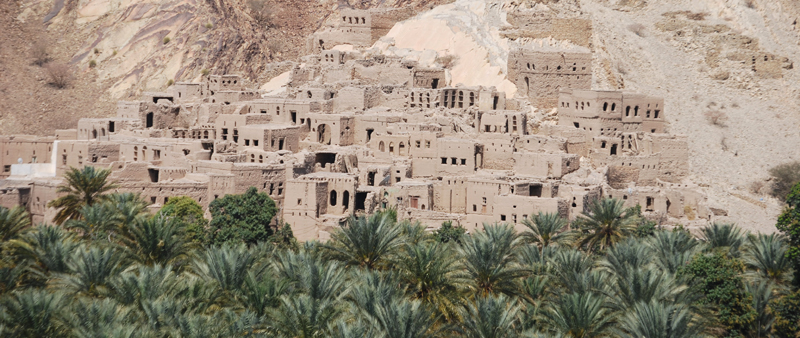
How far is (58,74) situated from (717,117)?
144ft

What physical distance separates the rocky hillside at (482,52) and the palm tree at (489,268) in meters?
22.9

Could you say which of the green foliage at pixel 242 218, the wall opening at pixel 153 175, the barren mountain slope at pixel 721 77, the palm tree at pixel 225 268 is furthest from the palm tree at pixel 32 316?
the barren mountain slope at pixel 721 77

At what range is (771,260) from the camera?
123 feet

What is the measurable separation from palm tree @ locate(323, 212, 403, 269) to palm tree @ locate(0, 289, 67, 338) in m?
9.62

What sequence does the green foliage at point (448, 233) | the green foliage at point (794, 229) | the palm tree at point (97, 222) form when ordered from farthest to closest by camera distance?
the green foliage at point (448, 233)
the palm tree at point (97, 222)
the green foliage at point (794, 229)

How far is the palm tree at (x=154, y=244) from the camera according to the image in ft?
128

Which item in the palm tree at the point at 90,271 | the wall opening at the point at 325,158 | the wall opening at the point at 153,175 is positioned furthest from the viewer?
the wall opening at the point at 325,158

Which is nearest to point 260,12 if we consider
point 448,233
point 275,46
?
point 275,46

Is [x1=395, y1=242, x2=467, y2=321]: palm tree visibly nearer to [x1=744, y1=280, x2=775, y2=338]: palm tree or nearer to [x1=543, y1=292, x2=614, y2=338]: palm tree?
[x1=543, y1=292, x2=614, y2=338]: palm tree

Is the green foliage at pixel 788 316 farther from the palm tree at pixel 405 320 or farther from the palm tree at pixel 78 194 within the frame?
the palm tree at pixel 78 194

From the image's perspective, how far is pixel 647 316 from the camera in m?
31.3

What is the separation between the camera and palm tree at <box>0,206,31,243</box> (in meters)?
40.7

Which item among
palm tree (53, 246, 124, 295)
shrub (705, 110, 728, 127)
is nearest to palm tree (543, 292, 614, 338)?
palm tree (53, 246, 124, 295)

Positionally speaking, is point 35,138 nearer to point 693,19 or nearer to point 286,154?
point 286,154
